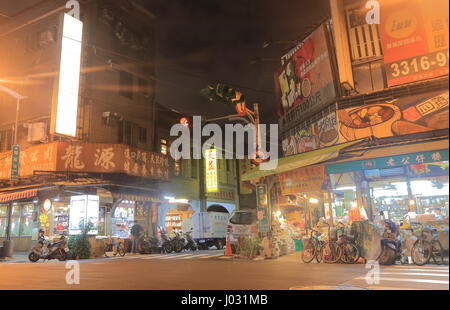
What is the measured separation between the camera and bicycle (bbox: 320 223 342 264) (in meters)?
12.6

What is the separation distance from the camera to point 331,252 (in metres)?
12.7

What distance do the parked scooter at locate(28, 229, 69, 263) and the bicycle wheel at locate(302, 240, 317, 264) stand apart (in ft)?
37.1

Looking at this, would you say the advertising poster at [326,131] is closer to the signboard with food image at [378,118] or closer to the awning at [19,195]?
the signboard with food image at [378,118]

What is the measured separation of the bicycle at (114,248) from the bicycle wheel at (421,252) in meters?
14.9

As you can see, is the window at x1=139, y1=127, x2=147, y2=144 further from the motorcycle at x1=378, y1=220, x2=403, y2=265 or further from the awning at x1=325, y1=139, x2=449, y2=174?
the motorcycle at x1=378, y1=220, x2=403, y2=265

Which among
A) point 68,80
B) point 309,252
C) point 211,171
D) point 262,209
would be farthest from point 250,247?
point 68,80

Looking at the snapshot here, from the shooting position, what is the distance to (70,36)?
68.8 ft

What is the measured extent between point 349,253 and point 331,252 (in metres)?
0.62

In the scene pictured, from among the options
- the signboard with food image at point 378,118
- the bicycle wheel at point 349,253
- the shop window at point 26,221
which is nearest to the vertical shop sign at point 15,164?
the shop window at point 26,221

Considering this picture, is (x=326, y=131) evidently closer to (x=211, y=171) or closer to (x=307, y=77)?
(x=307, y=77)
